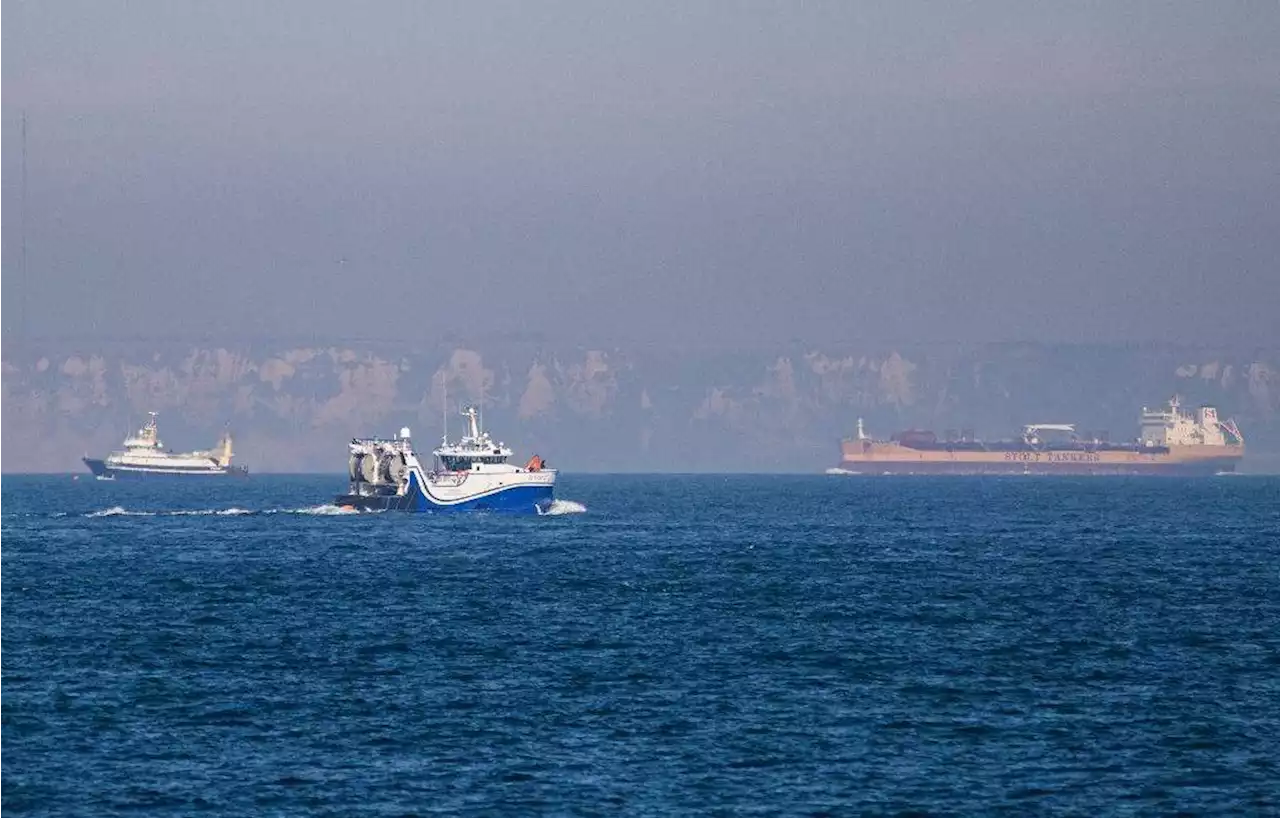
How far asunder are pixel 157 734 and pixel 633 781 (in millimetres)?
12697

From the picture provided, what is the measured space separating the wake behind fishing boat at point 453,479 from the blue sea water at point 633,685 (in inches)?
1612

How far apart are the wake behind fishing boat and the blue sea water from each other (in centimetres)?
4093

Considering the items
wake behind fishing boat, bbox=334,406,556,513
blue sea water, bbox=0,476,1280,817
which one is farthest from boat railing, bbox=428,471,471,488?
blue sea water, bbox=0,476,1280,817

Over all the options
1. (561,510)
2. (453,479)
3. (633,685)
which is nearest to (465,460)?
(453,479)

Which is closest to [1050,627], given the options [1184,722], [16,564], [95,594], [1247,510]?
[1184,722]

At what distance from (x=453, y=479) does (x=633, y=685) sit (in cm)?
9374

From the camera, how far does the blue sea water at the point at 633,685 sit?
38.1 metres

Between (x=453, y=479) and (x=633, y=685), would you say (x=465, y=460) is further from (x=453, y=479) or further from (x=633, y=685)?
(x=633, y=685)

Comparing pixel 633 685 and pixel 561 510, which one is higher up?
pixel 561 510

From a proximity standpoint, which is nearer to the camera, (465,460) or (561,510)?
(465,460)

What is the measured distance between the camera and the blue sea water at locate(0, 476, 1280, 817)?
3812cm

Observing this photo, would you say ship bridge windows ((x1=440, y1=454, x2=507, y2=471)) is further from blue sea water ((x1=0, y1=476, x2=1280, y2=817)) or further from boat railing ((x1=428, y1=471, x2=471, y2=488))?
blue sea water ((x1=0, y1=476, x2=1280, y2=817))

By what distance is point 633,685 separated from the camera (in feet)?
170

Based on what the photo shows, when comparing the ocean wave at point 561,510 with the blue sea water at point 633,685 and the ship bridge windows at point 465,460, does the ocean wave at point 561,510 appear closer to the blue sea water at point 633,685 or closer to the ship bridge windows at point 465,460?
the ship bridge windows at point 465,460
